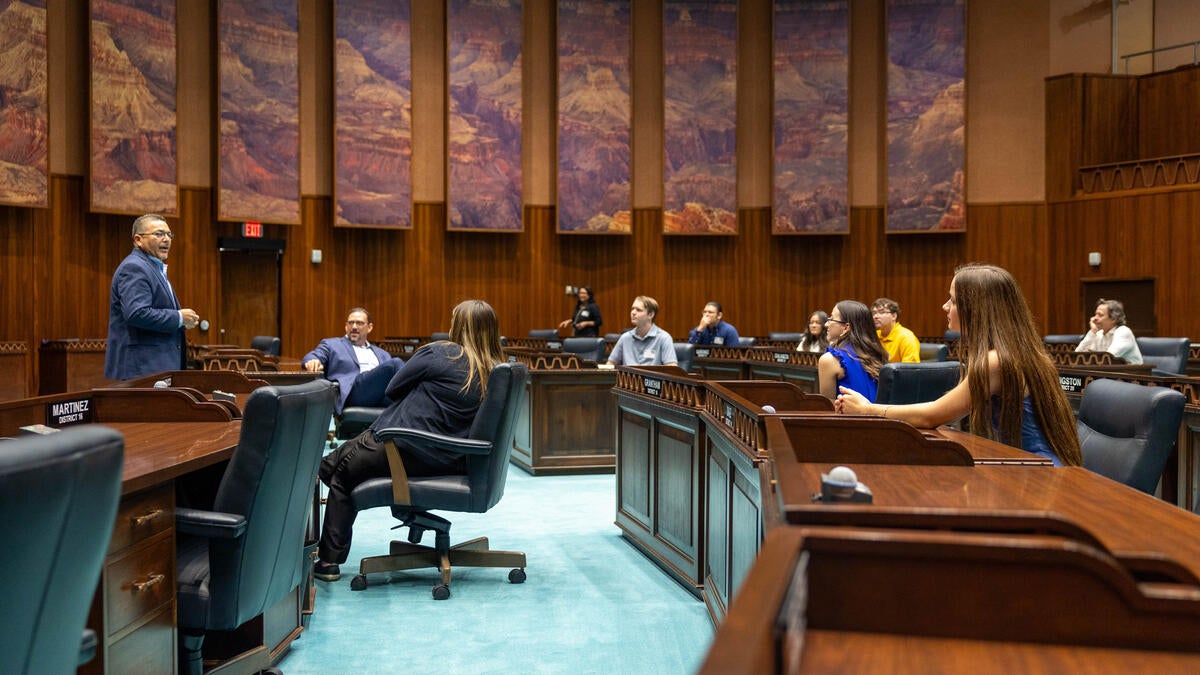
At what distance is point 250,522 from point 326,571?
1.94 metres

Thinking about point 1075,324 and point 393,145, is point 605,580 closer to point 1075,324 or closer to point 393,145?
point 393,145

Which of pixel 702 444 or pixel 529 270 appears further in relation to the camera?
pixel 529 270

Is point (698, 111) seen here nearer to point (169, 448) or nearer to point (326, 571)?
point (326, 571)

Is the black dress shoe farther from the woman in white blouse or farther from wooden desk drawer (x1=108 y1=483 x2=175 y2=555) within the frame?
the woman in white blouse

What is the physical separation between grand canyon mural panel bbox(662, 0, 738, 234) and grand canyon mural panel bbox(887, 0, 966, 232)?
8.23 feet

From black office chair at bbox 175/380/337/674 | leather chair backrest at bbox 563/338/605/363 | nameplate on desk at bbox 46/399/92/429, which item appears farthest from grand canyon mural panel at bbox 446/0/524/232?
black office chair at bbox 175/380/337/674

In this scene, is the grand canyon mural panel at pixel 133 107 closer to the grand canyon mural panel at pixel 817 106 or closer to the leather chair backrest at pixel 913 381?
the grand canyon mural panel at pixel 817 106

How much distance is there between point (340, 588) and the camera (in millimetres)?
4441

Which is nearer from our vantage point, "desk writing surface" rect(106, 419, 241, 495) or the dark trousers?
"desk writing surface" rect(106, 419, 241, 495)

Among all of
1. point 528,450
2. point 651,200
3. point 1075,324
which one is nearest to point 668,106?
point 651,200

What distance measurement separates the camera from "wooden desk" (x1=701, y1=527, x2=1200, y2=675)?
1111 mm

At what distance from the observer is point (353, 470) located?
14.7 feet

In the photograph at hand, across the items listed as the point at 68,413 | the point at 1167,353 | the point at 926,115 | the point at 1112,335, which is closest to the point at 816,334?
the point at 1112,335

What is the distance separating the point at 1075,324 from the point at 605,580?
41.4 ft
